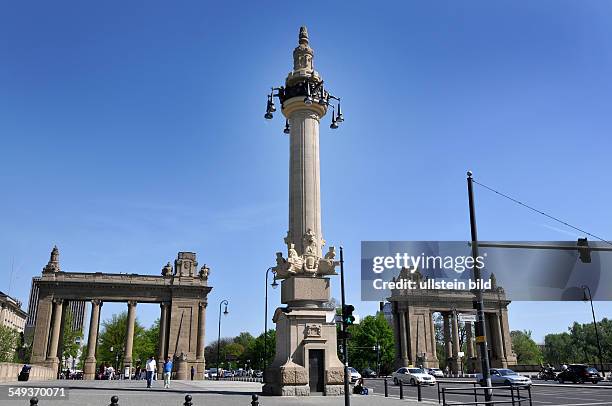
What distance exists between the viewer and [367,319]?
10081 centimetres

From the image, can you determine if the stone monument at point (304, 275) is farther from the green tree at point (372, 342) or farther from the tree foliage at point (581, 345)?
the tree foliage at point (581, 345)

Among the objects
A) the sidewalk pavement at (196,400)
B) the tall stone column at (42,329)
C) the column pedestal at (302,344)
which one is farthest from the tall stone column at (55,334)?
the column pedestal at (302,344)

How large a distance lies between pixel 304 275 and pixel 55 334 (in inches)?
2351

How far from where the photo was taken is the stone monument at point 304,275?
26578mm

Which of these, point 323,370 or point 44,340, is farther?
point 44,340

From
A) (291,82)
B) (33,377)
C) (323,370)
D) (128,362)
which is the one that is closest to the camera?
(323,370)

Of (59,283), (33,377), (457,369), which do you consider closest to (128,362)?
(59,283)

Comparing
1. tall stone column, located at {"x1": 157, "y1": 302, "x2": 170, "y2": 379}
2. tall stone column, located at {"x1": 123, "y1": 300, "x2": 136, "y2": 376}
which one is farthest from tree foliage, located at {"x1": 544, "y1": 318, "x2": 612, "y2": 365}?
tall stone column, located at {"x1": 123, "y1": 300, "x2": 136, "y2": 376}

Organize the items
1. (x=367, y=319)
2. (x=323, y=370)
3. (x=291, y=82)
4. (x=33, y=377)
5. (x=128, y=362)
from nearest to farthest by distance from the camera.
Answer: (x=323, y=370)
(x=291, y=82)
(x=33, y=377)
(x=128, y=362)
(x=367, y=319)

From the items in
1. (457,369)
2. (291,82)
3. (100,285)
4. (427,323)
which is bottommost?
(457,369)

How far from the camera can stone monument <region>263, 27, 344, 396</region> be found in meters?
26.6

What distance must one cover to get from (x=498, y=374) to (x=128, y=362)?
52529 mm

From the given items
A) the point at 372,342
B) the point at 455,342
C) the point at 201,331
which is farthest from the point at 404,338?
the point at 201,331

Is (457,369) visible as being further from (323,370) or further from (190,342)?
(323,370)
